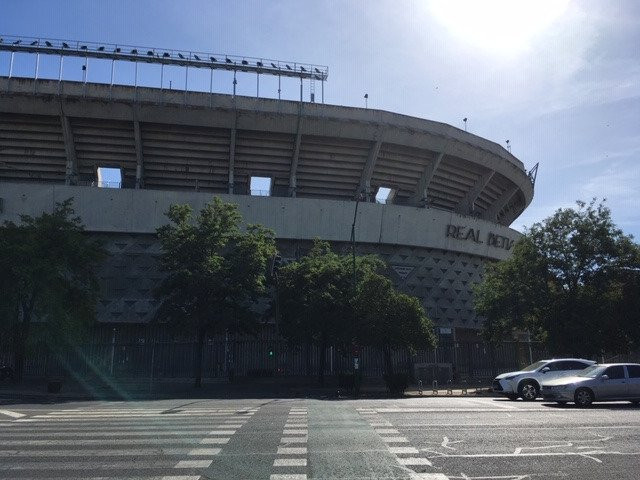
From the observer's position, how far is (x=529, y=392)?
20.8m

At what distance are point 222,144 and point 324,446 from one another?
3493 cm

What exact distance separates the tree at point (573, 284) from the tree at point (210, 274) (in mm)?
13044

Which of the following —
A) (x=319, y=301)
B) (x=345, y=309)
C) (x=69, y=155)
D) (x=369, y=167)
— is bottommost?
(x=345, y=309)

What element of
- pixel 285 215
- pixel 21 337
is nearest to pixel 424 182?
pixel 285 215

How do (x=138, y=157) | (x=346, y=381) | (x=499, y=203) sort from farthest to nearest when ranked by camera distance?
(x=499, y=203)
(x=138, y=157)
(x=346, y=381)

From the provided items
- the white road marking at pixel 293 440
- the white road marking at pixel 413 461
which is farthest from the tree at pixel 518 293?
the white road marking at pixel 413 461

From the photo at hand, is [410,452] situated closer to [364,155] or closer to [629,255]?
[629,255]

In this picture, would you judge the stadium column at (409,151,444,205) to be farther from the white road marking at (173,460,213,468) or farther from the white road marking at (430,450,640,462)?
the white road marking at (173,460,213,468)

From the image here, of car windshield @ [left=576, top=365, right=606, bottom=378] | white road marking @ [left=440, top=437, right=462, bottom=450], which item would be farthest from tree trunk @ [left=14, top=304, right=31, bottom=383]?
car windshield @ [left=576, top=365, right=606, bottom=378]

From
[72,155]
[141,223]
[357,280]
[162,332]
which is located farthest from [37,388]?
[72,155]

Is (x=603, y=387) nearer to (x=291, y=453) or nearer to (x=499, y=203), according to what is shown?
(x=291, y=453)

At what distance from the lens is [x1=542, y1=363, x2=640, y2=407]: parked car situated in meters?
17.1

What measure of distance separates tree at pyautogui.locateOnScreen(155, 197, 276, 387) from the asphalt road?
1387 cm

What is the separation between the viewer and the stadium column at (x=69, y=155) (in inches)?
1565
